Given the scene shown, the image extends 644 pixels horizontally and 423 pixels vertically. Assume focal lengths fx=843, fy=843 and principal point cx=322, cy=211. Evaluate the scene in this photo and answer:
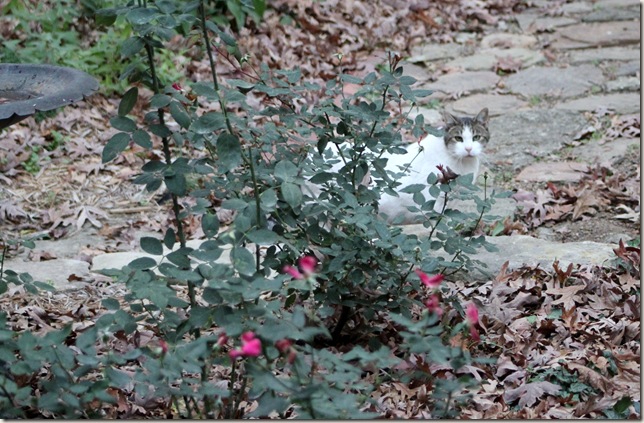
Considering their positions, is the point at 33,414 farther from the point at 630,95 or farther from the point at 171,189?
the point at 630,95

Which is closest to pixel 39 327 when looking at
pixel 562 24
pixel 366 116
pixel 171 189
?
pixel 171 189

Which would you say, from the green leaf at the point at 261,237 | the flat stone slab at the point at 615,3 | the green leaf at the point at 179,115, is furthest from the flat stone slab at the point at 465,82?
the green leaf at the point at 261,237

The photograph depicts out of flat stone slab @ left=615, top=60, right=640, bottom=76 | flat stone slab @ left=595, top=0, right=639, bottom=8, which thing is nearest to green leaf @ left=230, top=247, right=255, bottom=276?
flat stone slab @ left=615, top=60, right=640, bottom=76

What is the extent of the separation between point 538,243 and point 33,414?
2.29m

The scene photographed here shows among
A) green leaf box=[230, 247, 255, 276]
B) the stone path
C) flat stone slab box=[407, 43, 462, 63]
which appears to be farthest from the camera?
flat stone slab box=[407, 43, 462, 63]

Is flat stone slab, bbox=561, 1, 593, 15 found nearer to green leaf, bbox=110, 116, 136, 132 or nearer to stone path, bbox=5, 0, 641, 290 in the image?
stone path, bbox=5, 0, 641, 290

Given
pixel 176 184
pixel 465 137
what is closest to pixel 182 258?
pixel 176 184

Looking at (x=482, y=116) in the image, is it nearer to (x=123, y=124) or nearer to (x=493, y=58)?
(x=123, y=124)

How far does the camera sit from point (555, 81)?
6574 millimetres

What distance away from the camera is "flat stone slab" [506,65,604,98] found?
6.39m

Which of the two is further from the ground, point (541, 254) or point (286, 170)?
point (286, 170)

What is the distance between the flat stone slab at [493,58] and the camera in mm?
7129

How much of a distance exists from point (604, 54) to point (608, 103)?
4.19 feet

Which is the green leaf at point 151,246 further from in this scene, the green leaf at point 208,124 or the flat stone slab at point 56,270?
the flat stone slab at point 56,270
